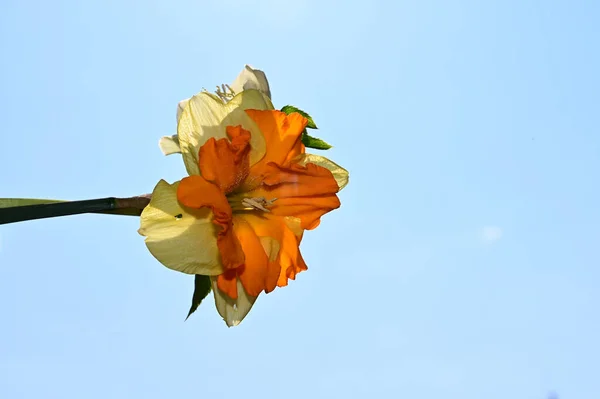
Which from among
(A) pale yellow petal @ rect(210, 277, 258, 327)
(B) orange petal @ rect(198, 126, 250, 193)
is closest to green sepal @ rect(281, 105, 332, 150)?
(B) orange petal @ rect(198, 126, 250, 193)

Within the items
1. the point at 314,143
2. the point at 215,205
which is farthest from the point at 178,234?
the point at 314,143

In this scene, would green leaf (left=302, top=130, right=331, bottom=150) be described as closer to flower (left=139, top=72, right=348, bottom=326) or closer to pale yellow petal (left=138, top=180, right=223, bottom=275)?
flower (left=139, top=72, right=348, bottom=326)

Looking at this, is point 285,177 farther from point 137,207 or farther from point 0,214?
point 0,214

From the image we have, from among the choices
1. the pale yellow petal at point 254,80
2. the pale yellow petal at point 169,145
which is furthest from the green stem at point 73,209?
the pale yellow petal at point 254,80

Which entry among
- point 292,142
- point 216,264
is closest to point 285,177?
point 292,142

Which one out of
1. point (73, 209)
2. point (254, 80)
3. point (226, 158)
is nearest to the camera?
point (73, 209)

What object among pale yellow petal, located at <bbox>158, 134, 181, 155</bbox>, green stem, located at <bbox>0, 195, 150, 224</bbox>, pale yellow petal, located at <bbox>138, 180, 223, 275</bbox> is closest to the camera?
green stem, located at <bbox>0, 195, 150, 224</bbox>

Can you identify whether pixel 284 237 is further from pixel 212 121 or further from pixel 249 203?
pixel 212 121
